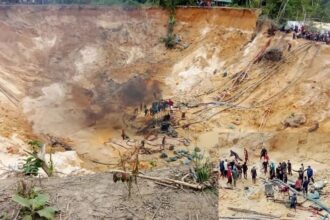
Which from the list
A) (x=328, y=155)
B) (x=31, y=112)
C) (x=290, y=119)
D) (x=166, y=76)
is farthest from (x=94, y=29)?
(x=328, y=155)

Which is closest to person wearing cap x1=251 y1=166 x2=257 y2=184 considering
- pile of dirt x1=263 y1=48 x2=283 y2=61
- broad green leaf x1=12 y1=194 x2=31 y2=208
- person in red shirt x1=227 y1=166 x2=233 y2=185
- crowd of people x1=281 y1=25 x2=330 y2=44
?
person in red shirt x1=227 y1=166 x2=233 y2=185

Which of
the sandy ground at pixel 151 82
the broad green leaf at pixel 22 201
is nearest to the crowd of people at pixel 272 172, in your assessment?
the sandy ground at pixel 151 82

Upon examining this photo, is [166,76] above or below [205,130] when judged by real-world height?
above

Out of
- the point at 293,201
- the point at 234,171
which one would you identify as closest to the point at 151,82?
the point at 234,171

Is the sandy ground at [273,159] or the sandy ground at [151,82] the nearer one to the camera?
the sandy ground at [273,159]

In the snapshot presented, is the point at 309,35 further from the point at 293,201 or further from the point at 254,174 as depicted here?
the point at 293,201

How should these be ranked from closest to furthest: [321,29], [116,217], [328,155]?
1. [116,217]
2. [328,155]
3. [321,29]

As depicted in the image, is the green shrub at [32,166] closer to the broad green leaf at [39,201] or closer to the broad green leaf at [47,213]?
the broad green leaf at [39,201]

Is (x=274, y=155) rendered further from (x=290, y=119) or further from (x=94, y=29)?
(x=94, y=29)
